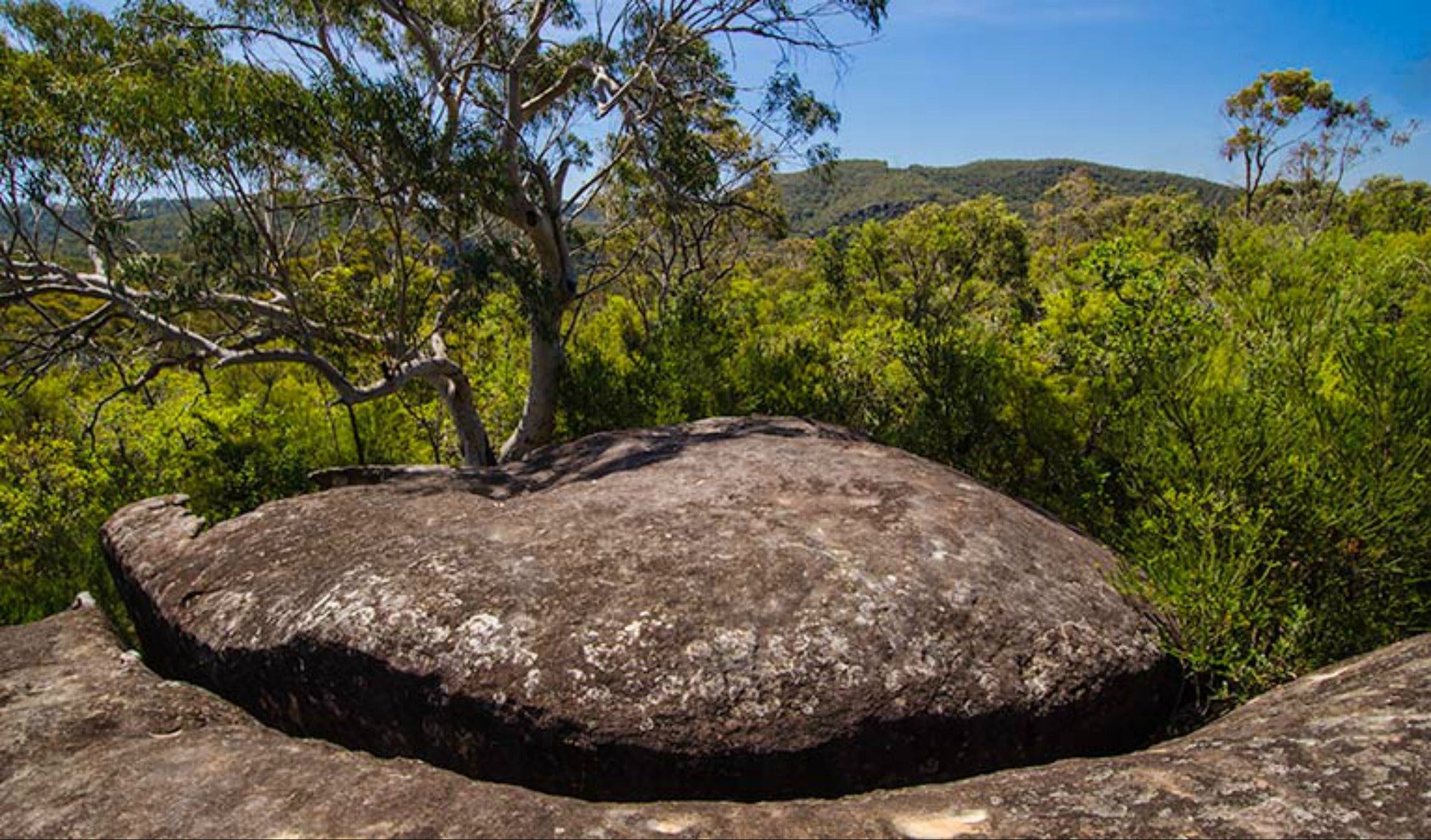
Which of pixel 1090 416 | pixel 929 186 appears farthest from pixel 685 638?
pixel 929 186

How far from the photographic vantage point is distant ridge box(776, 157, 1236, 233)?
15575 cm

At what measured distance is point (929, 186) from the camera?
583 ft

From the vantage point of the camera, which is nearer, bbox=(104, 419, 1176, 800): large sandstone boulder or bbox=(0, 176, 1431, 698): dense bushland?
bbox=(104, 419, 1176, 800): large sandstone boulder

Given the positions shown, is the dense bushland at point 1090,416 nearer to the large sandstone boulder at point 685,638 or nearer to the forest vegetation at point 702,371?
the forest vegetation at point 702,371

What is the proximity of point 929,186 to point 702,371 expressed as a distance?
18093 cm

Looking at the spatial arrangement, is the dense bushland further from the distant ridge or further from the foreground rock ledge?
the distant ridge

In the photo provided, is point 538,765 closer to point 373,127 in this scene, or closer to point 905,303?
point 373,127

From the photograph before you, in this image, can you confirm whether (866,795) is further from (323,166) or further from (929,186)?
(929,186)

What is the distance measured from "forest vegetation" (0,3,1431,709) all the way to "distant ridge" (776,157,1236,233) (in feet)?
448

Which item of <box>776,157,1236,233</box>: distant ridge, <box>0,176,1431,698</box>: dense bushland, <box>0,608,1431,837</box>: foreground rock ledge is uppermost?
<box>776,157,1236,233</box>: distant ridge

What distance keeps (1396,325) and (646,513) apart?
5524 millimetres

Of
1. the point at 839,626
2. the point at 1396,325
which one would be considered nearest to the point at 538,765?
the point at 839,626

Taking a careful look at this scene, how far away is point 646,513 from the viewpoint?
5.38m

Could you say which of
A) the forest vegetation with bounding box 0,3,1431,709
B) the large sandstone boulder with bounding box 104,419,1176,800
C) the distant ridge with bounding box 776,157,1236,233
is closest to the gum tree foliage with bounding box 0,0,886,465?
the forest vegetation with bounding box 0,3,1431,709
